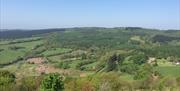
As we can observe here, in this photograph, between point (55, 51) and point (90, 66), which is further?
point (55, 51)

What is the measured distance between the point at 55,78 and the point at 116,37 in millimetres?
134889

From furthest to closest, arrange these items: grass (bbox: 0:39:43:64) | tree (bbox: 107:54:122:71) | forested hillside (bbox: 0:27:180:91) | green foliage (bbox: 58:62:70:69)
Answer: grass (bbox: 0:39:43:64)
green foliage (bbox: 58:62:70:69)
tree (bbox: 107:54:122:71)
forested hillside (bbox: 0:27:180:91)

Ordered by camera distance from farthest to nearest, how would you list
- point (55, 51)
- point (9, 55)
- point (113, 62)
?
point (55, 51), point (9, 55), point (113, 62)

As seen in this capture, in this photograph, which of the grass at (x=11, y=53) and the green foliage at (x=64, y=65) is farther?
the grass at (x=11, y=53)

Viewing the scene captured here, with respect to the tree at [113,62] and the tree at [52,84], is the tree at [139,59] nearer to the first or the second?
the tree at [113,62]

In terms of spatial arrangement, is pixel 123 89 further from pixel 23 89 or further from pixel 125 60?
pixel 125 60

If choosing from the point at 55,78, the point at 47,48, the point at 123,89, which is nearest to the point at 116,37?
the point at 47,48

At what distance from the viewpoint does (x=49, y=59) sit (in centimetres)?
12544

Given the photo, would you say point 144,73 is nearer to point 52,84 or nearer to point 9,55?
point 52,84

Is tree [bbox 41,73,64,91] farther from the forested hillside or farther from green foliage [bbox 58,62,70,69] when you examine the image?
green foliage [bbox 58,62,70,69]

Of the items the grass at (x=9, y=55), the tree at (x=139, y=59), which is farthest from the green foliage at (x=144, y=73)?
the grass at (x=9, y=55)

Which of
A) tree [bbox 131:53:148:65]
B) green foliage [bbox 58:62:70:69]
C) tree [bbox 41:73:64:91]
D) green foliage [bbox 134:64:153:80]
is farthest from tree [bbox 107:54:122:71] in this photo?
tree [bbox 41:73:64:91]

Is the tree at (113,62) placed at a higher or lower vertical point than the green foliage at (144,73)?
lower

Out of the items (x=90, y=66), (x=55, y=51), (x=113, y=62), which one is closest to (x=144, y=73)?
→ (x=90, y=66)
